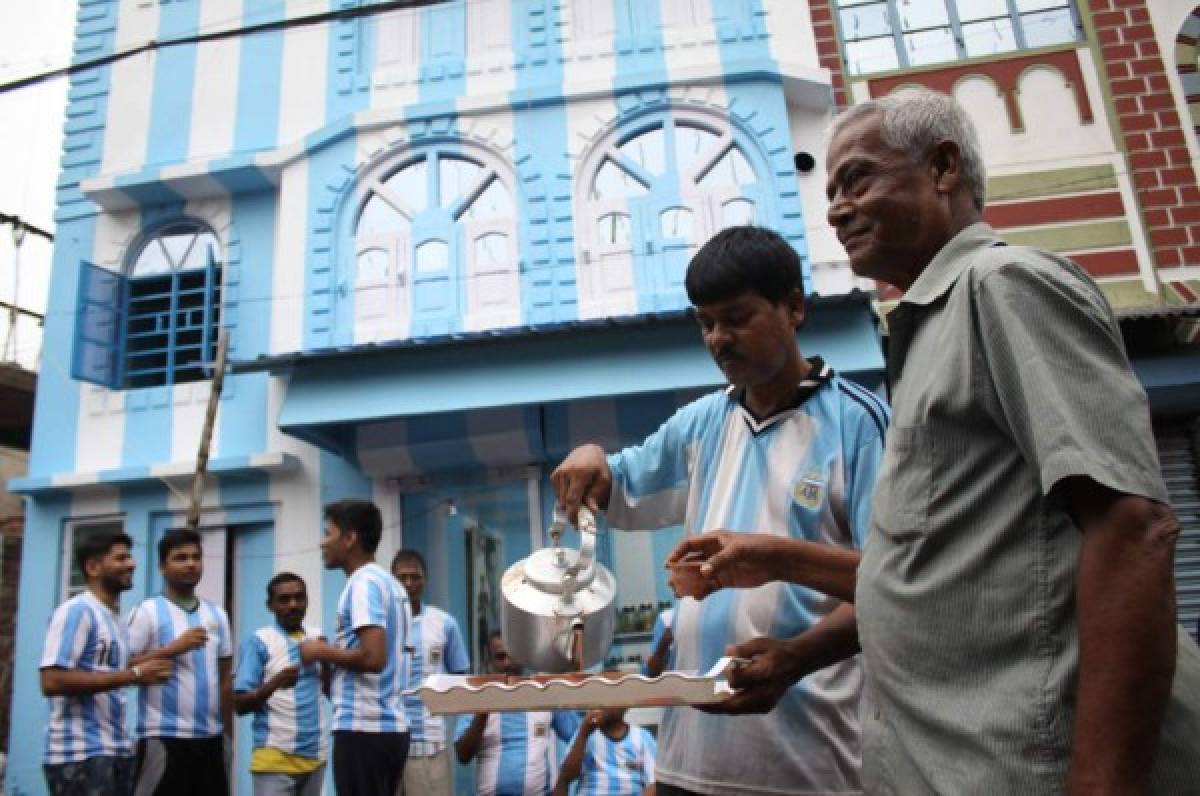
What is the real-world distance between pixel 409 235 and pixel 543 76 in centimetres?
209

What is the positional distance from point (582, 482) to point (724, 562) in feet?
1.53

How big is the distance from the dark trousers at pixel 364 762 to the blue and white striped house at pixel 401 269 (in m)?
3.37

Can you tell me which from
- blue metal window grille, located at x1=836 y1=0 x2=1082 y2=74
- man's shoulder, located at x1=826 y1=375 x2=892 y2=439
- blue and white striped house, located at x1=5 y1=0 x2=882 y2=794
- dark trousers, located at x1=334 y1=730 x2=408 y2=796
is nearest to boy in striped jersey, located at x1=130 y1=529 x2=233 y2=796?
dark trousers, located at x1=334 y1=730 x2=408 y2=796

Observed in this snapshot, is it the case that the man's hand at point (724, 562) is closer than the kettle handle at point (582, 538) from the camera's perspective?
Yes

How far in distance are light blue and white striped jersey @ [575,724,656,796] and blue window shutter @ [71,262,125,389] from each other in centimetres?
638

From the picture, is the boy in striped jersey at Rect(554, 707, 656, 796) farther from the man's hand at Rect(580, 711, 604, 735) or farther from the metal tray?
the metal tray

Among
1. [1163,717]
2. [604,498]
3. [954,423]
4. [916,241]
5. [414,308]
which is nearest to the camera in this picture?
[1163,717]

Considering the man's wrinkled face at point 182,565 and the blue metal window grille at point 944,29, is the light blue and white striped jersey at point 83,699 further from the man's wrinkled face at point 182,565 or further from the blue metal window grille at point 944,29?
the blue metal window grille at point 944,29

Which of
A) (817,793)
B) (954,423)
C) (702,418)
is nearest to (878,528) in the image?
(954,423)

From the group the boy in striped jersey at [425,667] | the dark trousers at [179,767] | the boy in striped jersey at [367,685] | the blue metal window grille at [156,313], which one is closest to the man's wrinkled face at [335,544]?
the boy in striped jersey at [367,685]

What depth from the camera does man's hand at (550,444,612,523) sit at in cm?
185

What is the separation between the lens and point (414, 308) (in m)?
8.16

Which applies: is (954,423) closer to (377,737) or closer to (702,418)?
(702,418)

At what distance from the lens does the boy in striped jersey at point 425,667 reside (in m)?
5.22
